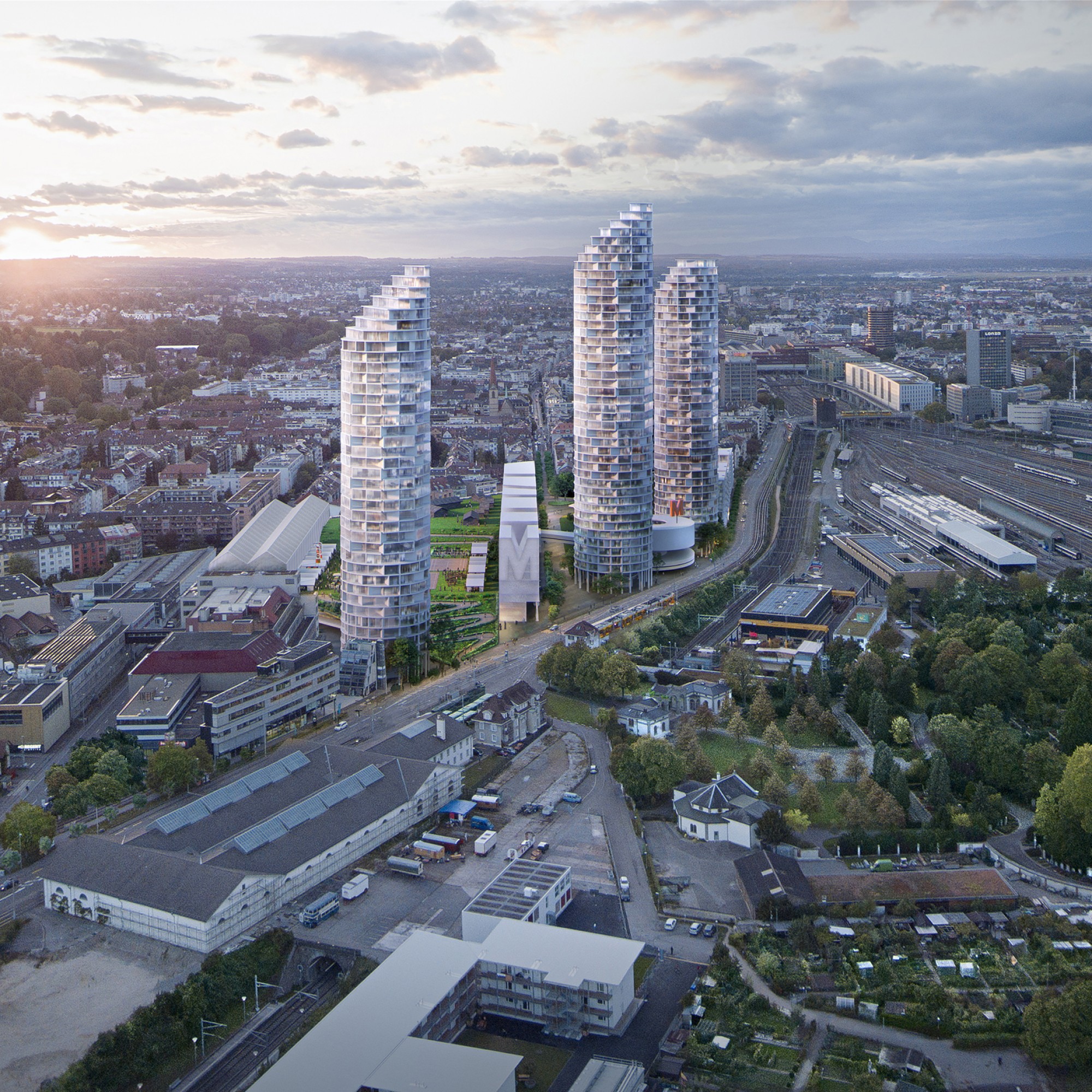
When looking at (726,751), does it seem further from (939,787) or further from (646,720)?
(939,787)

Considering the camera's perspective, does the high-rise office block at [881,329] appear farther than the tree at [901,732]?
Yes

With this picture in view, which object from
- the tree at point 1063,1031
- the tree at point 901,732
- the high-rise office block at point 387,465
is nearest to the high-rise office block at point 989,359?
the high-rise office block at point 387,465

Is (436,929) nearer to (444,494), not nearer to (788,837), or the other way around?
(788,837)

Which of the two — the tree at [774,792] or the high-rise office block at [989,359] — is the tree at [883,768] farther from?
the high-rise office block at [989,359]

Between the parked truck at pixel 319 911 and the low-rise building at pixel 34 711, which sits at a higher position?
the low-rise building at pixel 34 711

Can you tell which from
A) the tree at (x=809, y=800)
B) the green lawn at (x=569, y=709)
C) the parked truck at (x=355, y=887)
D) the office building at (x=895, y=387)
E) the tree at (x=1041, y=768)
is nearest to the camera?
the parked truck at (x=355, y=887)

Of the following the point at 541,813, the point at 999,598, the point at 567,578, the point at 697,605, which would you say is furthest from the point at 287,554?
the point at 999,598

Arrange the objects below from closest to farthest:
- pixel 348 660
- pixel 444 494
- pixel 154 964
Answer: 1. pixel 154 964
2. pixel 348 660
3. pixel 444 494
